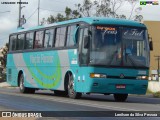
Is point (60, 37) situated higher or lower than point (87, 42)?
higher

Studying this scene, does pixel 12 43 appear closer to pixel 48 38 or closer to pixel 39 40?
pixel 39 40

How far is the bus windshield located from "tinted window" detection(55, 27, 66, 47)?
315cm

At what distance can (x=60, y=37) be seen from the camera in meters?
25.3

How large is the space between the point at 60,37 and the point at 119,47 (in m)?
4.00

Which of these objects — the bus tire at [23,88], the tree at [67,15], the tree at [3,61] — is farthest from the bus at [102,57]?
the tree at [3,61]

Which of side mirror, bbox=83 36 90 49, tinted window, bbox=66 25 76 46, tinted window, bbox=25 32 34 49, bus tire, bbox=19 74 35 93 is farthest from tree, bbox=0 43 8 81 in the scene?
side mirror, bbox=83 36 90 49

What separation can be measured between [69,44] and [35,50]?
461 centimetres

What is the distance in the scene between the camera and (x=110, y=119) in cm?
1430

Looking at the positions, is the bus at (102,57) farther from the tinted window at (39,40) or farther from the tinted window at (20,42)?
the tinted window at (20,42)

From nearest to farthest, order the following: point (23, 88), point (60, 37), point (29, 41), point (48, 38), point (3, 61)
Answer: point (60, 37) → point (48, 38) → point (29, 41) → point (23, 88) → point (3, 61)

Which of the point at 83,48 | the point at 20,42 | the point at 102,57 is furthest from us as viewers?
the point at 20,42

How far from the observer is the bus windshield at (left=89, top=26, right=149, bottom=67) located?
2198cm

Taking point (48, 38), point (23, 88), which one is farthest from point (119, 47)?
point (23, 88)

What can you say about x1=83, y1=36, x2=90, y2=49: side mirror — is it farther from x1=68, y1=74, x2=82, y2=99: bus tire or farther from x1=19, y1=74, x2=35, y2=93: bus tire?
x1=19, y1=74, x2=35, y2=93: bus tire
